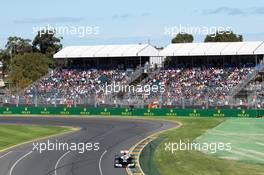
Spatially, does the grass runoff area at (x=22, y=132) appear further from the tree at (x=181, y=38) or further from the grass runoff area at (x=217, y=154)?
the tree at (x=181, y=38)

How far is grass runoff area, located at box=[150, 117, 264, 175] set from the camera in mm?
35031

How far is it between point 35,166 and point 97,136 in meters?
17.3

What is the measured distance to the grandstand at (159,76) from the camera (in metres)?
77.4

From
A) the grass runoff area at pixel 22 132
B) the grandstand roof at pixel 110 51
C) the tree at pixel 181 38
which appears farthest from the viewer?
the tree at pixel 181 38

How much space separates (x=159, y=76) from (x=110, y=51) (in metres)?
12.2

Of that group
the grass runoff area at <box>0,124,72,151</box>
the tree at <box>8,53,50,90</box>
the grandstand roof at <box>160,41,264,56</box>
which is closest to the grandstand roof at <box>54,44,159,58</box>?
the grandstand roof at <box>160,41,264,56</box>

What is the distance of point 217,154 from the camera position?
41.1 metres

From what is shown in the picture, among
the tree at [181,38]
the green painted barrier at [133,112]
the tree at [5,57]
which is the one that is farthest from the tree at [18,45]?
the green painted barrier at [133,112]

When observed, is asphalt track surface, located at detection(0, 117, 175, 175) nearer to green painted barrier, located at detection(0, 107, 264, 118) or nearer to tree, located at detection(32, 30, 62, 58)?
green painted barrier, located at detection(0, 107, 264, 118)

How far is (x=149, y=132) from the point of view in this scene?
5697cm

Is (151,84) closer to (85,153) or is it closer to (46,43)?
(85,153)

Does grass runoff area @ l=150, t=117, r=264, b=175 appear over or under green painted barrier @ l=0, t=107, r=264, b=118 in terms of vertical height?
under

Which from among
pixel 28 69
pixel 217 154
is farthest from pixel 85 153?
pixel 28 69

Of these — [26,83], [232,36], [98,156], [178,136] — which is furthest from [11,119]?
[232,36]
